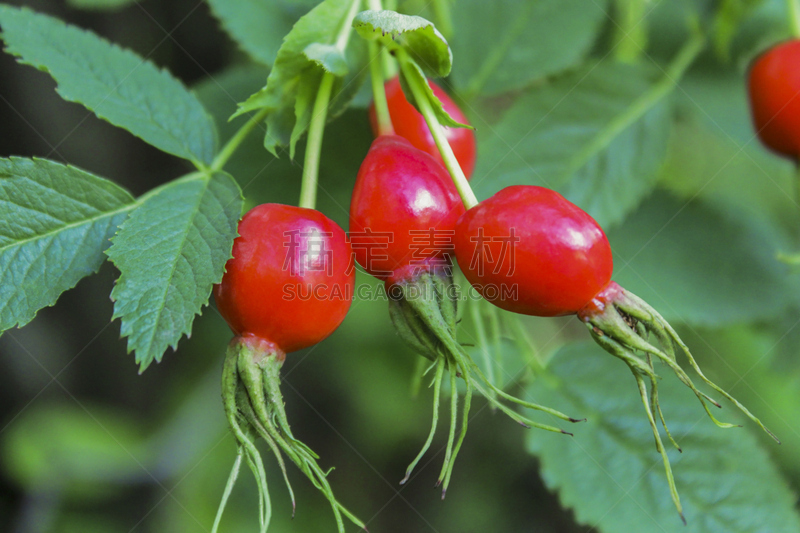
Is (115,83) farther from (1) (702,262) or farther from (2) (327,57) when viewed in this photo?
(1) (702,262)

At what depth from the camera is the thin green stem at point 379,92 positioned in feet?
2.80

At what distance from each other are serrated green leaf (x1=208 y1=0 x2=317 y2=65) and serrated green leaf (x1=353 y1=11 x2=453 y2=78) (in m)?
0.40

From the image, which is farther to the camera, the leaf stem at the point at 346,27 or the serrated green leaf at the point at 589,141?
the serrated green leaf at the point at 589,141

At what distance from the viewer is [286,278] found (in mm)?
686

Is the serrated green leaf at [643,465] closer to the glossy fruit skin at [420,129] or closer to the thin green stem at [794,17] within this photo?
the glossy fruit skin at [420,129]

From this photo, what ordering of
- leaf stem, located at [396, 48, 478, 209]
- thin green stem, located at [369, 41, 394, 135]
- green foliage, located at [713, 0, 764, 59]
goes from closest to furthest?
leaf stem, located at [396, 48, 478, 209], thin green stem, located at [369, 41, 394, 135], green foliage, located at [713, 0, 764, 59]

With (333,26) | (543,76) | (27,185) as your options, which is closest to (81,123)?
(27,185)

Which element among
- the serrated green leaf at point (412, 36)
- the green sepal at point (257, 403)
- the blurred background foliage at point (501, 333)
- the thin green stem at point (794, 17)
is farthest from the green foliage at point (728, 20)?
the green sepal at point (257, 403)

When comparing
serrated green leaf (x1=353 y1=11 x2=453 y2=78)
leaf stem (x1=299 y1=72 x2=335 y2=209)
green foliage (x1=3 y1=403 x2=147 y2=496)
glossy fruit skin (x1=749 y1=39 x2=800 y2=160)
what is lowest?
green foliage (x1=3 y1=403 x2=147 y2=496)

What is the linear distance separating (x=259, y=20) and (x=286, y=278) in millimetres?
724

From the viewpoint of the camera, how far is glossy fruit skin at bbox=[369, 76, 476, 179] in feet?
3.05

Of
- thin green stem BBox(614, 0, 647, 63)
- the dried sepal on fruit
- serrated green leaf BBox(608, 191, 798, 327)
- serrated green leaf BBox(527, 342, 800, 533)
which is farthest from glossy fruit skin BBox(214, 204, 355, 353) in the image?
thin green stem BBox(614, 0, 647, 63)

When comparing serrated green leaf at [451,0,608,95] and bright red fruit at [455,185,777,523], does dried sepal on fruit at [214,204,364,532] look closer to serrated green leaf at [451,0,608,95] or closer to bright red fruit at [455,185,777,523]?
bright red fruit at [455,185,777,523]

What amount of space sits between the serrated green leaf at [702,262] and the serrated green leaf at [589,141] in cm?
15
